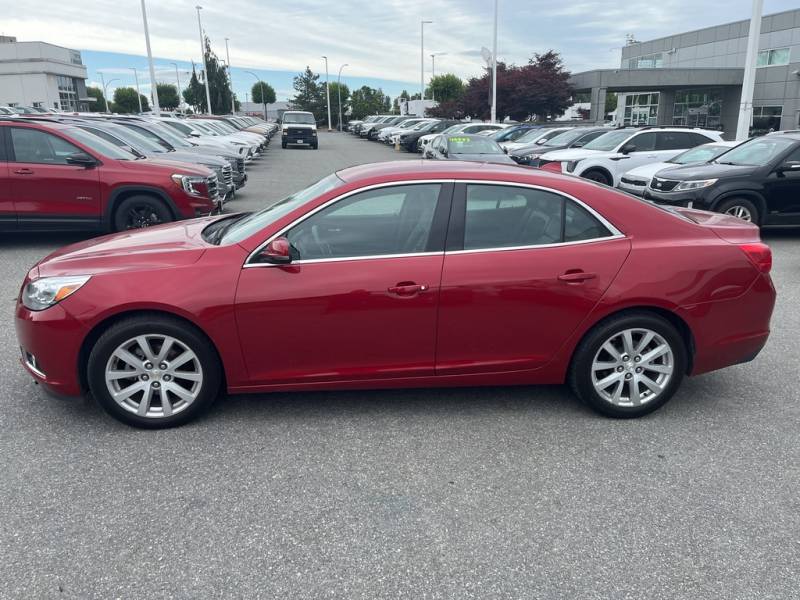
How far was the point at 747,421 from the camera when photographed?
13.6ft

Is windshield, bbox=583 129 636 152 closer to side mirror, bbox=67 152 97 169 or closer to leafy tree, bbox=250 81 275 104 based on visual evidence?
side mirror, bbox=67 152 97 169

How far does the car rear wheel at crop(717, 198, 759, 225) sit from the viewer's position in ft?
32.5

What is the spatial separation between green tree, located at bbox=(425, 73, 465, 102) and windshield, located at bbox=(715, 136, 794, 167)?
77263 millimetres

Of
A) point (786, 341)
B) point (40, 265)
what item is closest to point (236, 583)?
point (40, 265)

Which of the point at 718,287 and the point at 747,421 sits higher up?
the point at 718,287

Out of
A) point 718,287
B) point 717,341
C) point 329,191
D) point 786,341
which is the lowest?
point 786,341

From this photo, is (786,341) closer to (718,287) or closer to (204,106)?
(718,287)

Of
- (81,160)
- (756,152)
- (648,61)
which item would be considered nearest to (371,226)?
(81,160)

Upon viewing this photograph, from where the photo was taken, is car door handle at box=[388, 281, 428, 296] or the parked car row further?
the parked car row

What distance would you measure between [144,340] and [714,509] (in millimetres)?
3192

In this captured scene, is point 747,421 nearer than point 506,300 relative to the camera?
No

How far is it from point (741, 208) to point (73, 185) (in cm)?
977

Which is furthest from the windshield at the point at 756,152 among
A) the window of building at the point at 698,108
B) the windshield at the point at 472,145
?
the window of building at the point at 698,108

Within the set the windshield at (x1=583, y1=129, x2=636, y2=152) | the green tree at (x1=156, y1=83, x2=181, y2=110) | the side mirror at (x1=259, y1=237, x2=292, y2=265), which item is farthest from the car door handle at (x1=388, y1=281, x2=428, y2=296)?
the green tree at (x1=156, y1=83, x2=181, y2=110)
